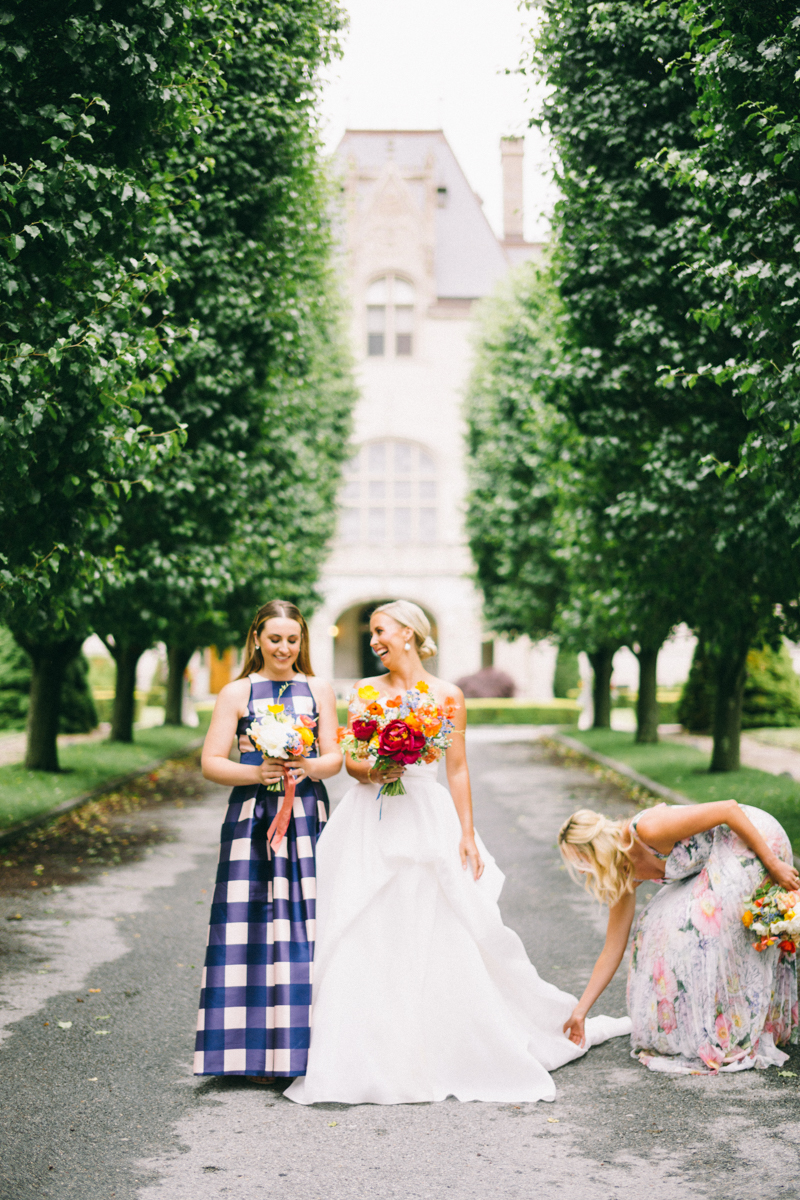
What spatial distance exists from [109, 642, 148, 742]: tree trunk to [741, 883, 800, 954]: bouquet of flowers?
15.0m

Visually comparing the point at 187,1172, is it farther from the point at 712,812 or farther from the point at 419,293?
the point at 419,293

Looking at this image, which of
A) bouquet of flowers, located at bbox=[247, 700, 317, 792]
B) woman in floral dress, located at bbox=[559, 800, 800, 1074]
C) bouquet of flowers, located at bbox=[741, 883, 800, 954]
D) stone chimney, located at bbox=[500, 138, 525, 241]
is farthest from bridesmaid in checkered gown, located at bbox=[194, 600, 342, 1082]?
→ stone chimney, located at bbox=[500, 138, 525, 241]

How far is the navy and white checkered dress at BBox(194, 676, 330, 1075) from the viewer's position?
472 centimetres

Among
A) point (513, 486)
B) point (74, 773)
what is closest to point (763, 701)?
point (513, 486)

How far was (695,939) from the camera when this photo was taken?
5109 millimetres

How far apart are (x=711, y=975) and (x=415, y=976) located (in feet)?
4.55

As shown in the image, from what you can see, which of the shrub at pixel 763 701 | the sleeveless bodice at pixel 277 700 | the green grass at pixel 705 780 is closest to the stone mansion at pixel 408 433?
the shrub at pixel 763 701

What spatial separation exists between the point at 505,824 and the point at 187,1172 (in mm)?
9349

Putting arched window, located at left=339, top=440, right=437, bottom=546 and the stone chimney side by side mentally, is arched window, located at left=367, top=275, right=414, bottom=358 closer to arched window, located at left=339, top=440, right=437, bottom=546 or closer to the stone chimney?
arched window, located at left=339, top=440, right=437, bottom=546

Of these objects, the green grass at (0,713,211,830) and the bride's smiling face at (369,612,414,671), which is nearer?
the bride's smiling face at (369,612,414,671)

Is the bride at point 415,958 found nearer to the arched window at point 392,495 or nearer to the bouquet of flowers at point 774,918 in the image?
the bouquet of flowers at point 774,918

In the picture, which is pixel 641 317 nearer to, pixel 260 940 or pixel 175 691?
pixel 260 940

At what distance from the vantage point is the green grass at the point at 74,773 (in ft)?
42.3

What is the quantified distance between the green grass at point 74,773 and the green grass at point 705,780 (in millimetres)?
7626
